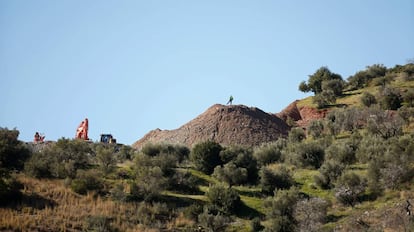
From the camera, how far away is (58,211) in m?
28.1

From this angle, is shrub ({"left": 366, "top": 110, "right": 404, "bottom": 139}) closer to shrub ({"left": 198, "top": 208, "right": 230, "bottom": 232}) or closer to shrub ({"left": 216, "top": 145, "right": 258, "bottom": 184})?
shrub ({"left": 216, "top": 145, "right": 258, "bottom": 184})

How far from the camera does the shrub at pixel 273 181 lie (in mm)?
33500

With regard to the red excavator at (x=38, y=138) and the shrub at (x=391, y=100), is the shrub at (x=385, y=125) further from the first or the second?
the red excavator at (x=38, y=138)

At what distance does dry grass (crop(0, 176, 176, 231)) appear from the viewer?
2625cm

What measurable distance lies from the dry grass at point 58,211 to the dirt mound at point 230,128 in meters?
22.6

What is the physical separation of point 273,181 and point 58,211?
12931 millimetres

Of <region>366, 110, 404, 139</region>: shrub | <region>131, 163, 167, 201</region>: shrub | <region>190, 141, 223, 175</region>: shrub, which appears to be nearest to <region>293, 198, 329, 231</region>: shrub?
<region>131, 163, 167, 201</region>: shrub

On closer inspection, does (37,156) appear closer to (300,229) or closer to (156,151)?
(156,151)

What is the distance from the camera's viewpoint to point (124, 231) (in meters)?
26.9

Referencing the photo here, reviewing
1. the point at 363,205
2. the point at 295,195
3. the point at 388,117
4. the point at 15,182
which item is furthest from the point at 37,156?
the point at 388,117

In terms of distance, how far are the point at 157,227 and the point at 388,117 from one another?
2788 centimetres

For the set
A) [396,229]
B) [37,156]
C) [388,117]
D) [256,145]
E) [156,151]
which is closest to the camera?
[396,229]

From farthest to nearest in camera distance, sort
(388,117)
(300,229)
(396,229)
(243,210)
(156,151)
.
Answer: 1. (388,117)
2. (156,151)
3. (243,210)
4. (300,229)
5. (396,229)

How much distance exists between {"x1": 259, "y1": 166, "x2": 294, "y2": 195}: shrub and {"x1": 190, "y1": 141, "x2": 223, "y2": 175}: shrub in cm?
537
